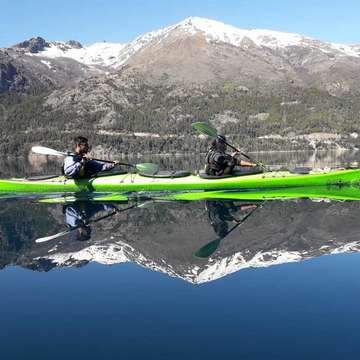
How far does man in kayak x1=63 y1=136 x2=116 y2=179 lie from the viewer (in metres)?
25.1

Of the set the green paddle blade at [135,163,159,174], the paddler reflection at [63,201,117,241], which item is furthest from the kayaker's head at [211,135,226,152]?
the paddler reflection at [63,201,117,241]

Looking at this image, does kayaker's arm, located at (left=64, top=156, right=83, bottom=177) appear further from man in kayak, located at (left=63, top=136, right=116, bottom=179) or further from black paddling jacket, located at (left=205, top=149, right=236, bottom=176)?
black paddling jacket, located at (left=205, top=149, right=236, bottom=176)

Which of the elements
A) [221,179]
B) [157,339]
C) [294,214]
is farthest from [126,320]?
[221,179]

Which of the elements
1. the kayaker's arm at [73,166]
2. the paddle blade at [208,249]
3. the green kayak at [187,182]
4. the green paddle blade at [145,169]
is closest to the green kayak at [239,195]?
the green kayak at [187,182]

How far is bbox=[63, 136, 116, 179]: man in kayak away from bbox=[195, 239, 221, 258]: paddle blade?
12.6 meters

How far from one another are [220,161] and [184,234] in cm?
1001

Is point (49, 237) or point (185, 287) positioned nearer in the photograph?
point (185, 287)

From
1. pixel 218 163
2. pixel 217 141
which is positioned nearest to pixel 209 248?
pixel 217 141

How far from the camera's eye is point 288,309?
920 cm

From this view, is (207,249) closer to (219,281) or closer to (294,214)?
(219,281)

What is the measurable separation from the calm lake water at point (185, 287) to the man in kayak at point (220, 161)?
6760 millimetres

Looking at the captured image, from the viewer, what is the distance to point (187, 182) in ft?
84.0

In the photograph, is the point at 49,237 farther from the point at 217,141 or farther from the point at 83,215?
the point at 217,141

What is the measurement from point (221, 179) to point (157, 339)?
697 inches
